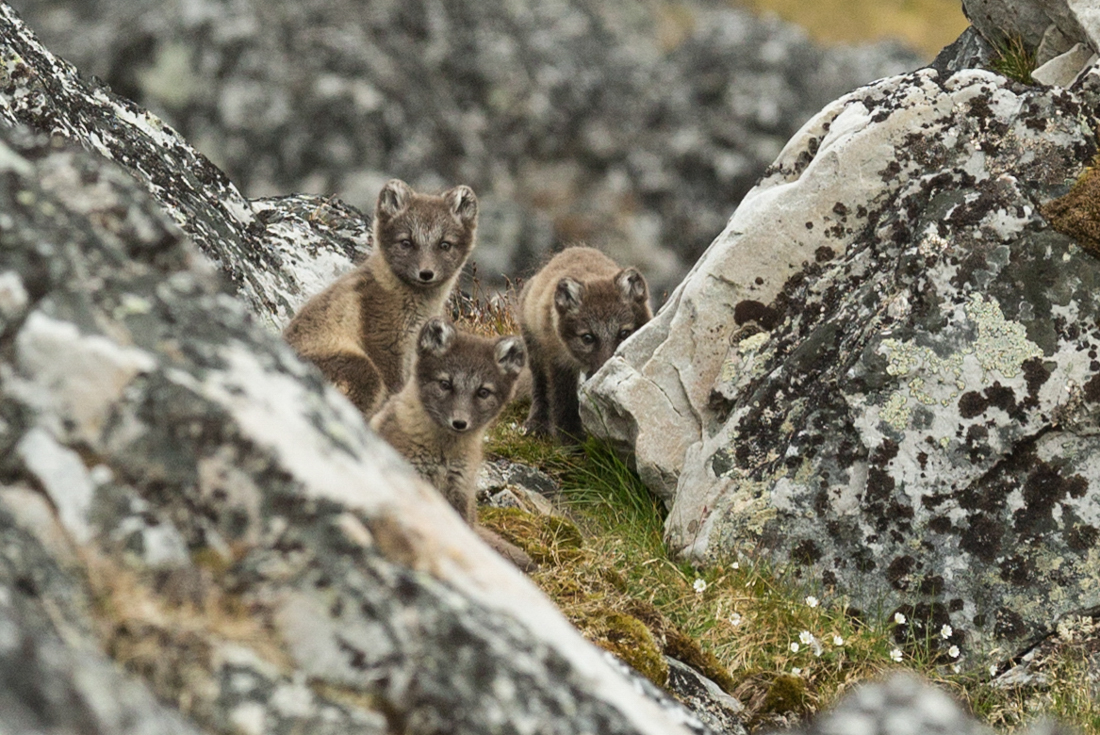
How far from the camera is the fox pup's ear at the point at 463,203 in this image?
928 centimetres

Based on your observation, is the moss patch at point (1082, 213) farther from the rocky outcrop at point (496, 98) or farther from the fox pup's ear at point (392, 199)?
the rocky outcrop at point (496, 98)

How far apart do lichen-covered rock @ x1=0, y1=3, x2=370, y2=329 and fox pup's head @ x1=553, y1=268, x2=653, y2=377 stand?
1.70m

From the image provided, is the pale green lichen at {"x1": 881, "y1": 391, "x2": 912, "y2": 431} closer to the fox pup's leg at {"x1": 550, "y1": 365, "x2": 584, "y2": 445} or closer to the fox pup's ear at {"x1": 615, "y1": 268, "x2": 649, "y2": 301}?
the fox pup's leg at {"x1": 550, "y1": 365, "x2": 584, "y2": 445}

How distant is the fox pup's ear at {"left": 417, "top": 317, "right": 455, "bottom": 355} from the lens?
7258mm

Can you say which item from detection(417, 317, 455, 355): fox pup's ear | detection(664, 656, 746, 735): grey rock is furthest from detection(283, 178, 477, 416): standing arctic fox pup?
detection(664, 656, 746, 735): grey rock

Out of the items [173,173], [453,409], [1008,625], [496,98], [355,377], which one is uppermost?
[1008,625]

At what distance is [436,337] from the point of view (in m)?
7.29

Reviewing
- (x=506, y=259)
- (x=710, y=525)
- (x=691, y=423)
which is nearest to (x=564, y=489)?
(x=691, y=423)

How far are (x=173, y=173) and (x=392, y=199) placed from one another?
1516 mm


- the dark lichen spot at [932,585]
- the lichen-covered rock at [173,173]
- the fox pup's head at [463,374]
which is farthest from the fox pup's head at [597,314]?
the dark lichen spot at [932,585]

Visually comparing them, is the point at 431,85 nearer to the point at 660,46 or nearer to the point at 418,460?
the point at 660,46

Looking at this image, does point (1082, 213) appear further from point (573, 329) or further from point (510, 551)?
point (573, 329)

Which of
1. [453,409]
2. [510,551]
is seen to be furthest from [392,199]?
[510,551]

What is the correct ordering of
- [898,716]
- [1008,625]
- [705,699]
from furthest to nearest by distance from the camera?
[1008,625]
[705,699]
[898,716]
